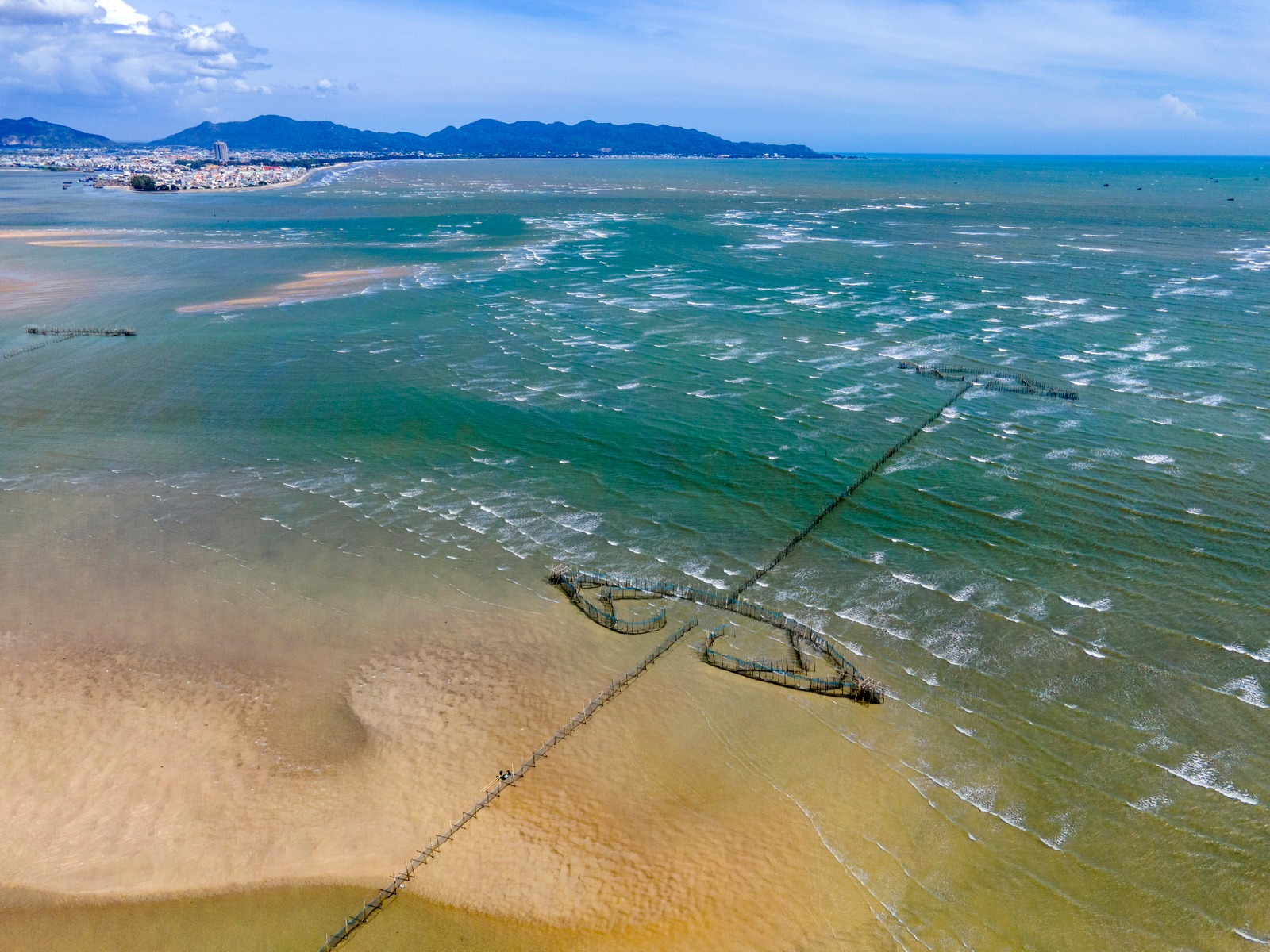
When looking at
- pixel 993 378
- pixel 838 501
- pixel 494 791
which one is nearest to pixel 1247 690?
pixel 838 501

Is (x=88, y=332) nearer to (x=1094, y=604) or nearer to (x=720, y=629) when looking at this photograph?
(x=720, y=629)

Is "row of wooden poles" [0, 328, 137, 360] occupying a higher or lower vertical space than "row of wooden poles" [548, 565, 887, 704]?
higher

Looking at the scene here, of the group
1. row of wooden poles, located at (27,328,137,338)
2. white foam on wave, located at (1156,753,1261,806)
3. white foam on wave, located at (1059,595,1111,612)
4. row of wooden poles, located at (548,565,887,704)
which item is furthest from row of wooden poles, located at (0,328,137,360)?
white foam on wave, located at (1156,753,1261,806)

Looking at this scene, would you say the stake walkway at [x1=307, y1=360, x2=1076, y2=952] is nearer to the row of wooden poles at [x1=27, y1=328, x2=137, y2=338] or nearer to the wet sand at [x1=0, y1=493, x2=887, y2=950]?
the wet sand at [x1=0, y1=493, x2=887, y2=950]

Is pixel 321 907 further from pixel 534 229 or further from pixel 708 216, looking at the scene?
pixel 708 216

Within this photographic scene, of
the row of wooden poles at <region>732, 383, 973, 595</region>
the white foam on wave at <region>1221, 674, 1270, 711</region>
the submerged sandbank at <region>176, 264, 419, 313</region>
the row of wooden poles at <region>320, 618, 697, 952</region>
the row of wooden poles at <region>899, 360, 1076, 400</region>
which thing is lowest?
the row of wooden poles at <region>320, 618, 697, 952</region>
